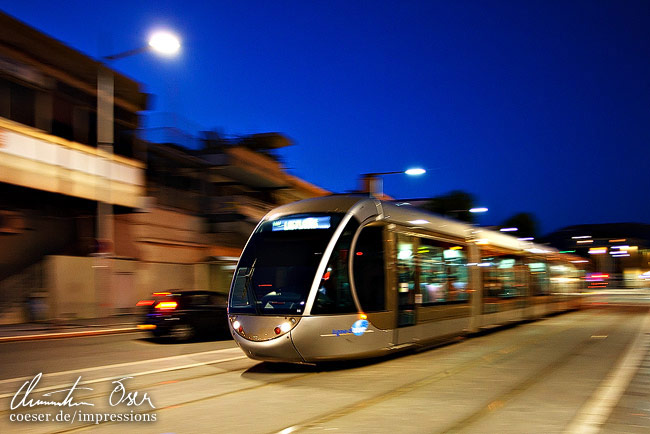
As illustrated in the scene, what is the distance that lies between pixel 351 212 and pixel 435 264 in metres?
3.66

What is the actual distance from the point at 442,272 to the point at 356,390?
5877 mm

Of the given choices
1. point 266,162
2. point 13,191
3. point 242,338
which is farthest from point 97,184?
point 242,338

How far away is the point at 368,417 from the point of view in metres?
7.11

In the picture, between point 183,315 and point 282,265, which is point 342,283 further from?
point 183,315

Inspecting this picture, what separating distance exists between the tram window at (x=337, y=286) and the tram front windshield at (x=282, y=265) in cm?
20

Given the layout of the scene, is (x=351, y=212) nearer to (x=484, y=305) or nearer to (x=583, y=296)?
(x=484, y=305)

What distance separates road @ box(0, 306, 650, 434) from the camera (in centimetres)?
681

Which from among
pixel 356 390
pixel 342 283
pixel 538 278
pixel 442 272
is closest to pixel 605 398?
pixel 356 390

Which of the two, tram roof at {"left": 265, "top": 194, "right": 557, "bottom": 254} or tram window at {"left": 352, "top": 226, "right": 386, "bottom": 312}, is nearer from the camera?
tram window at {"left": 352, "top": 226, "right": 386, "bottom": 312}

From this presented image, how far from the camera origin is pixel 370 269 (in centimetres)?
1089

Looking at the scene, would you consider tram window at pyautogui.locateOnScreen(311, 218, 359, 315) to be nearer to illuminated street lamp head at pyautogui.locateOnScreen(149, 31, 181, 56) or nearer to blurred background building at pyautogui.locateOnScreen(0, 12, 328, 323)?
illuminated street lamp head at pyautogui.locateOnScreen(149, 31, 181, 56)

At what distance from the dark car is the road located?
1.62 metres

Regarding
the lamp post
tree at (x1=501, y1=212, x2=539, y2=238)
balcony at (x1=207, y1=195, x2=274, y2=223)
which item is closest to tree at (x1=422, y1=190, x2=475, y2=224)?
tree at (x1=501, y1=212, x2=539, y2=238)

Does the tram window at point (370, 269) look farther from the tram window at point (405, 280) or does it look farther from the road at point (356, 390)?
the road at point (356, 390)
